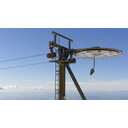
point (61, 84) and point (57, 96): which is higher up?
point (61, 84)

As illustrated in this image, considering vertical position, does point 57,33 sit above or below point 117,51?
above

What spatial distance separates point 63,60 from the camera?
18.6 meters

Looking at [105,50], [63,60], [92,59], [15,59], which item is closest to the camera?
[105,50]

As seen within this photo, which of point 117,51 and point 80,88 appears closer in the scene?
point 117,51

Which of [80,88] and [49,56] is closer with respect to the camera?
[49,56]

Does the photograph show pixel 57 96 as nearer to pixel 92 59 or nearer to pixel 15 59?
pixel 92 59

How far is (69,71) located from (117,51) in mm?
6795

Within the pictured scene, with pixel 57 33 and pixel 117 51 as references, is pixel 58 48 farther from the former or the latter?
pixel 117 51

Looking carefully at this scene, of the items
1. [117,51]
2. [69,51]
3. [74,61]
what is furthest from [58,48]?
[117,51]

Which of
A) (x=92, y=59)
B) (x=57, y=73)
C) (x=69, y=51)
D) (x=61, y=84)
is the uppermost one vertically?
(x=69, y=51)

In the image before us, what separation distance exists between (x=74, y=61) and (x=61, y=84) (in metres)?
3.32

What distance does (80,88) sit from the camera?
63.4 feet

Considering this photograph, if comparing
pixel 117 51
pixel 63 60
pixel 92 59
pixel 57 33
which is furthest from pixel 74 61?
pixel 117 51

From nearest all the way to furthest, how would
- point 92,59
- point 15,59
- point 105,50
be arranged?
point 105,50 < point 92,59 < point 15,59
